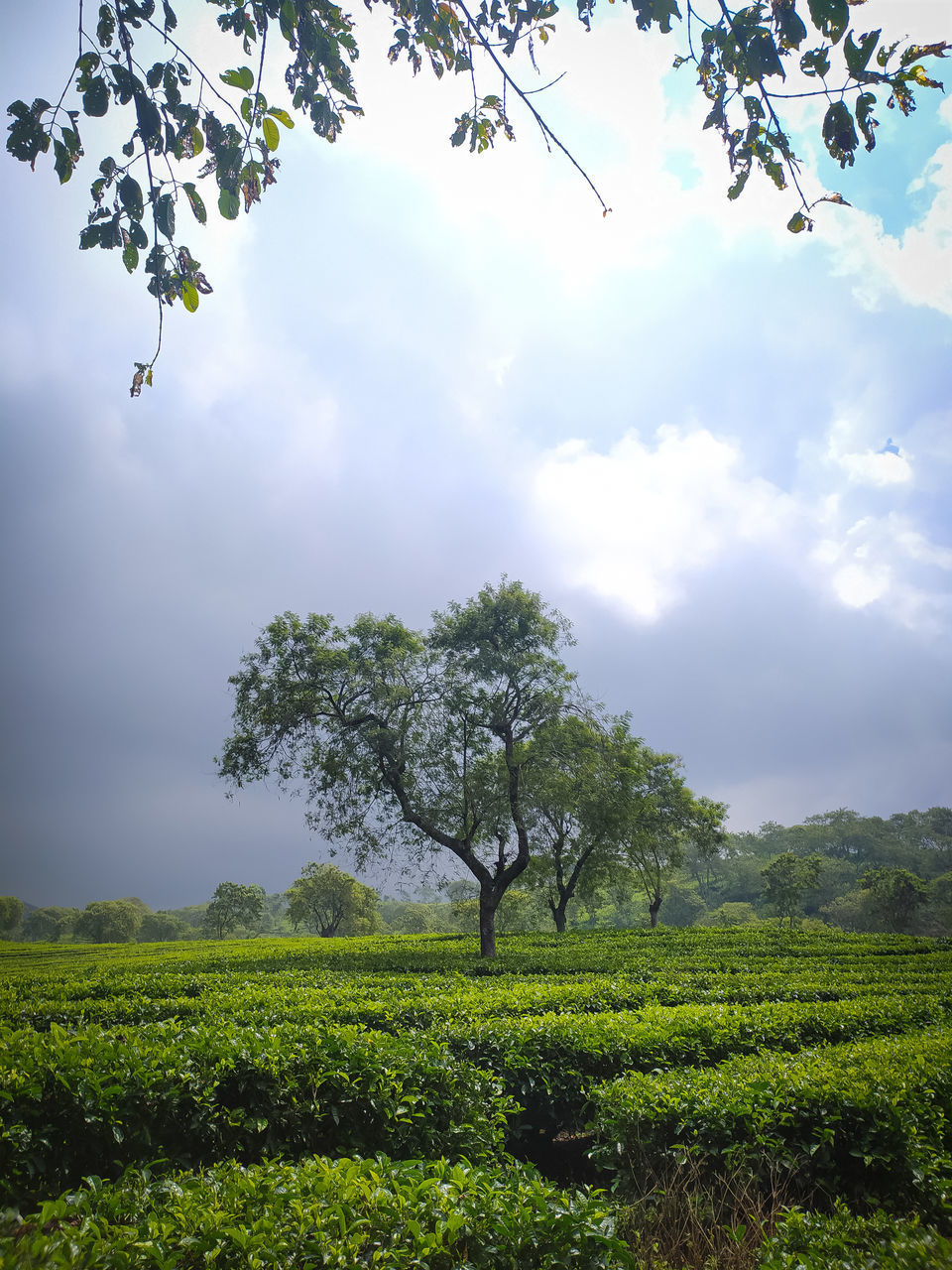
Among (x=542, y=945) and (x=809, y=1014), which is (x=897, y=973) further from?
(x=542, y=945)

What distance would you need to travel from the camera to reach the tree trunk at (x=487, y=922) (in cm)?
1835

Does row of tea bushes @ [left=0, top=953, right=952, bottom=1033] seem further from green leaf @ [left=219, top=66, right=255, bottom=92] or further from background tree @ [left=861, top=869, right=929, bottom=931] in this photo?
background tree @ [left=861, top=869, right=929, bottom=931]

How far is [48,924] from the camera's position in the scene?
90.3 m

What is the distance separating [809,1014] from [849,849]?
112080 mm

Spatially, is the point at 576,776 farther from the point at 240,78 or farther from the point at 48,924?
the point at 48,924

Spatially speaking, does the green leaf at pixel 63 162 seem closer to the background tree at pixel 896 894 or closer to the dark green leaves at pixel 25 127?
the dark green leaves at pixel 25 127

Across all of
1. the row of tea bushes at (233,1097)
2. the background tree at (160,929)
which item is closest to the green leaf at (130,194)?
the row of tea bushes at (233,1097)

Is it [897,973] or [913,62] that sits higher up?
[913,62]

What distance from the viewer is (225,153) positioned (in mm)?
2793

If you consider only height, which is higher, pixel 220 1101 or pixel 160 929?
pixel 220 1101

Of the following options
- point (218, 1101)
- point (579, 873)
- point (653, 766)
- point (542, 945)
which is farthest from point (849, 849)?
point (218, 1101)

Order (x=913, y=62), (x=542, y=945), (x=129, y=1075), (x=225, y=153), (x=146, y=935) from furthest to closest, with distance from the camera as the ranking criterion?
1. (x=146, y=935)
2. (x=542, y=945)
3. (x=129, y=1075)
4. (x=225, y=153)
5. (x=913, y=62)

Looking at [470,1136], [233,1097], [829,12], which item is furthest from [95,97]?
[470,1136]

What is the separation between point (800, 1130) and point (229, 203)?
7630mm
